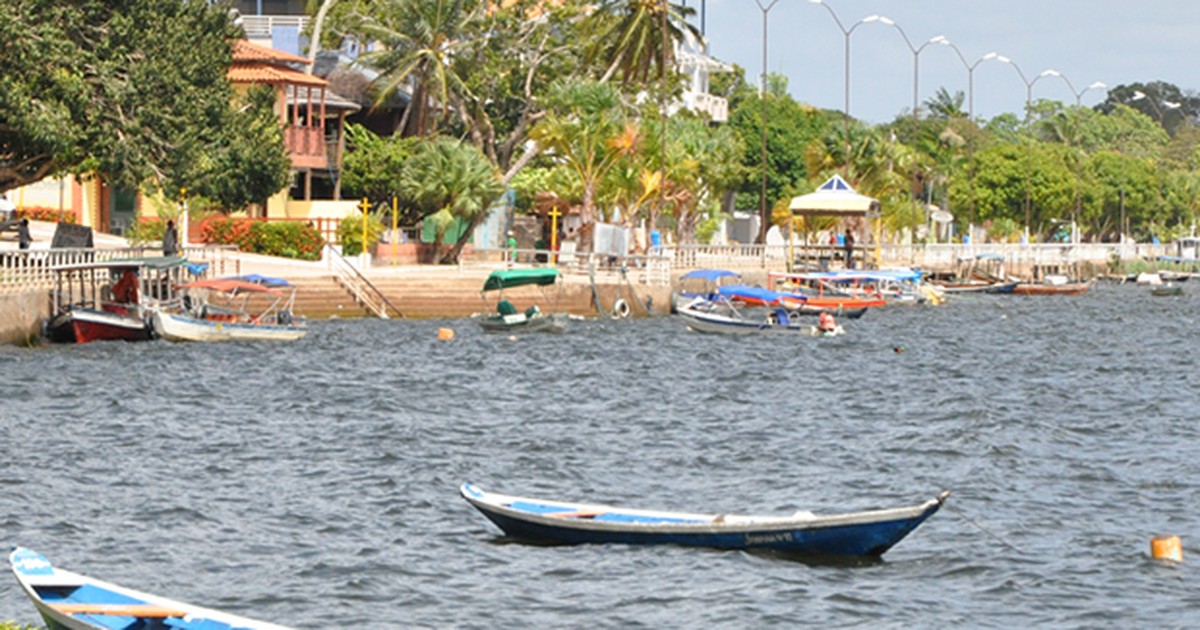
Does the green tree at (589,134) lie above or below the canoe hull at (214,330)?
above

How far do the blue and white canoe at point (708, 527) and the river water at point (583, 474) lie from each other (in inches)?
9.6

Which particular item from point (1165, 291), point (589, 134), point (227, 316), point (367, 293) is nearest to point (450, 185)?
point (589, 134)

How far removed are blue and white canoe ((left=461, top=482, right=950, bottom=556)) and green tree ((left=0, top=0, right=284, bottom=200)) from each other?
2683 cm

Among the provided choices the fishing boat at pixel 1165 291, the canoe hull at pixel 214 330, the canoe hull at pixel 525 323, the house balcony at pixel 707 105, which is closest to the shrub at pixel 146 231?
the canoe hull at pixel 214 330

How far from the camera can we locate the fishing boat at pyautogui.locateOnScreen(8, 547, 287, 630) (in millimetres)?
12805

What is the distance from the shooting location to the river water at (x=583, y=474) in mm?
18812

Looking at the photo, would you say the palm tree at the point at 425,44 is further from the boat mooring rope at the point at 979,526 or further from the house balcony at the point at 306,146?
the boat mooring rope at the point at 979,526

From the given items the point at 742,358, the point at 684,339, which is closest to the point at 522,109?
the point at 684,339

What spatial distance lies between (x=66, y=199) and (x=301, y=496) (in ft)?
149

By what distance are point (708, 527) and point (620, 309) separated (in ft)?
146

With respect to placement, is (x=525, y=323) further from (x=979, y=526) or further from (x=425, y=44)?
(x=979, y=526)

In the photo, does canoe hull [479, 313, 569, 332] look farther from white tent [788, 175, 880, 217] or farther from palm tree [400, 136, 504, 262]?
white tent [788, 175, 880, 217]

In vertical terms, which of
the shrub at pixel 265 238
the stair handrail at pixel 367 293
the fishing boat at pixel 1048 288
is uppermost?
the shrub at pixel 265 238

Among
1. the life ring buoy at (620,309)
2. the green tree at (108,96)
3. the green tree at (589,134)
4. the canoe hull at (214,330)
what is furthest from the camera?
the green tree at (589,134)
